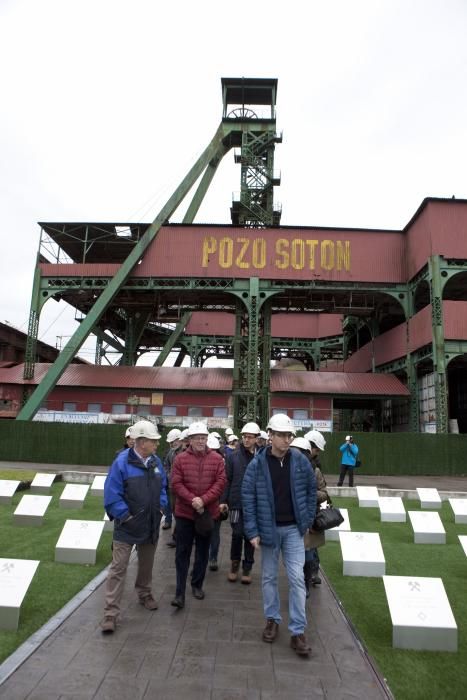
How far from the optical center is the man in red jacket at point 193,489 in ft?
17.3

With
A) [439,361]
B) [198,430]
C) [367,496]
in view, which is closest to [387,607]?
[198,430]

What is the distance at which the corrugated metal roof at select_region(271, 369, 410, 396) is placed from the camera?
2973cm

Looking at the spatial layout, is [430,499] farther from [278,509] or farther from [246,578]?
[278,509]

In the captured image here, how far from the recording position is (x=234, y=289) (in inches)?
1188

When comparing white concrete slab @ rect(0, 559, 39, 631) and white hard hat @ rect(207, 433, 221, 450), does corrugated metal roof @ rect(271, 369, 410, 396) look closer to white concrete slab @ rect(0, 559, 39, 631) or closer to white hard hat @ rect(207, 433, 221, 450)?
white hard hat @ rect(207, 433, 221, 450)

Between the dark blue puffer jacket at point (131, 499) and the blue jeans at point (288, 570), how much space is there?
3.92 ft

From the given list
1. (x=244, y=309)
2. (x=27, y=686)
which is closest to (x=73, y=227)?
(x=244, y=309)

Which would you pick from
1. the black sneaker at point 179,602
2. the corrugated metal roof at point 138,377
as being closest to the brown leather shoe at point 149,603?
the black sneaker at point 179,602

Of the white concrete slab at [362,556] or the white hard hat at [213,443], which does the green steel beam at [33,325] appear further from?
the white concrete slab at [362,556]

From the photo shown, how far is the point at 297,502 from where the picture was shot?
4.39 m

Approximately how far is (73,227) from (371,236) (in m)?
18.9

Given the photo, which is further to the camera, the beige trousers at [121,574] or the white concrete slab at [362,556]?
the white concrete slab at [362,556]

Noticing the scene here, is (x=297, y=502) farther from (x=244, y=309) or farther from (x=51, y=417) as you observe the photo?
(x=51, y=417)

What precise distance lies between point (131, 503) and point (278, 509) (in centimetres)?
145
